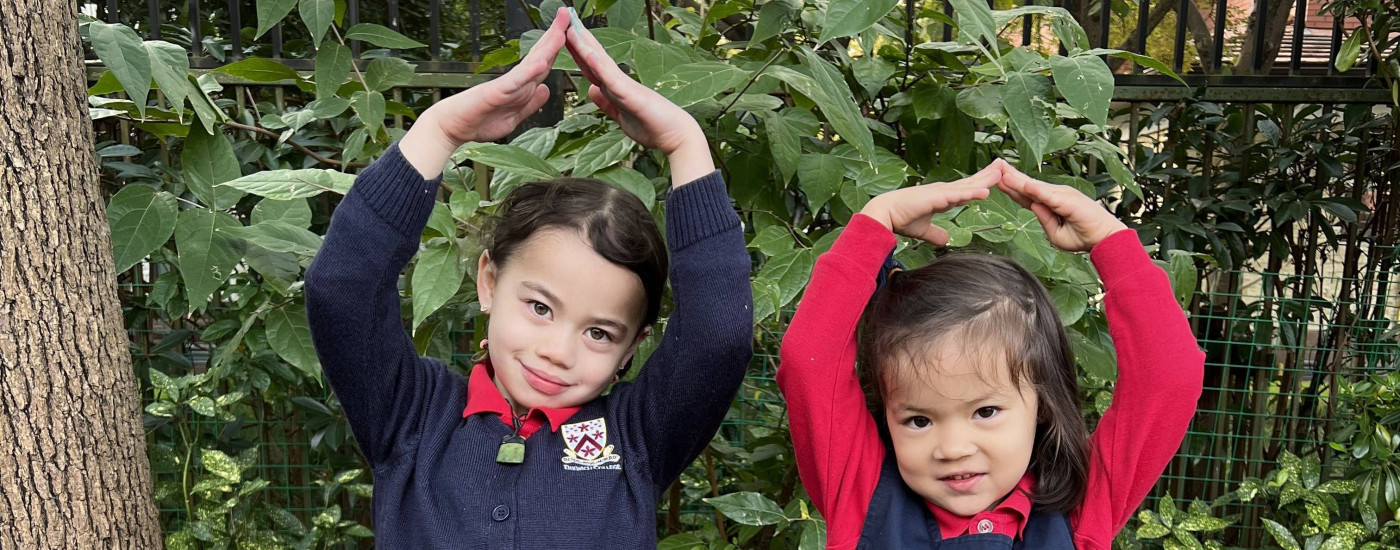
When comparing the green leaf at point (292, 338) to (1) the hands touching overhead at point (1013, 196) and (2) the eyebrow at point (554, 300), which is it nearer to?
(2) the eyebrow at point (554, 300)

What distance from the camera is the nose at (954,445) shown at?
141cm

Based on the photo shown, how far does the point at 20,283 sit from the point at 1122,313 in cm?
154

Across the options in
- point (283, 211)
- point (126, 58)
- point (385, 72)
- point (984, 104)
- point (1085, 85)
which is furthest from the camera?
point (385, 72)

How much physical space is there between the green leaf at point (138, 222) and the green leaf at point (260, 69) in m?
0.26

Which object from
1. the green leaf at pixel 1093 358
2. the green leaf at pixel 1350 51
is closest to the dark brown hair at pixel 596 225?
the green leaf at pixel 1093 358

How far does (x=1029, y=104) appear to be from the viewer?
174cm

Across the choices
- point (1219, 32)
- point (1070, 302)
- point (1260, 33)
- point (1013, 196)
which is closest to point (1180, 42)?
point (1219, 32)

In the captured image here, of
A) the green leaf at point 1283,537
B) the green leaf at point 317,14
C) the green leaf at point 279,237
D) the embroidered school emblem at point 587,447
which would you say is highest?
the green leaf at point 317,14

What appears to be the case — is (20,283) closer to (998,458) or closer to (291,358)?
(291,358)

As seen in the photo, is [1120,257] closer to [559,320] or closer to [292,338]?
[559,320]

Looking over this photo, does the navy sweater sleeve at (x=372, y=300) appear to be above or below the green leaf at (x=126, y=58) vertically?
below

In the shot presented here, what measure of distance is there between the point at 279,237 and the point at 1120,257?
129cm

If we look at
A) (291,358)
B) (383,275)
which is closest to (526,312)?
(383,275)

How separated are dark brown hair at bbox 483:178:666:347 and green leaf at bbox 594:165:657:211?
8cm
